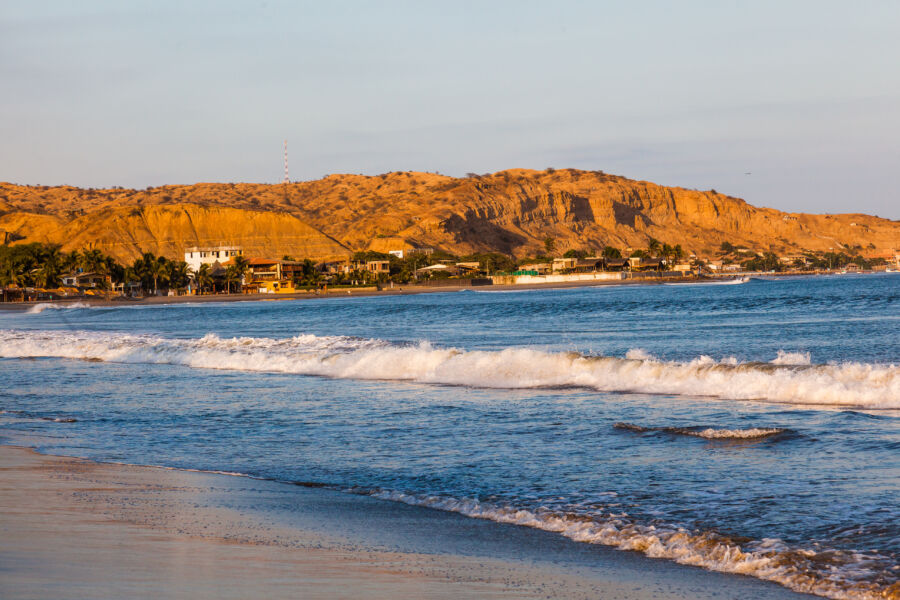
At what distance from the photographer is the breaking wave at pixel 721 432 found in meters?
11.2

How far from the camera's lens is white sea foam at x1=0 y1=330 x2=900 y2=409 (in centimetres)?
1468

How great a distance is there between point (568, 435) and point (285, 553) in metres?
5.85

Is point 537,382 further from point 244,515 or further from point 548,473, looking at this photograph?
point 244,515

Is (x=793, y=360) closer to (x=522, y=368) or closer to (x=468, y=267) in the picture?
(x=522, y=368)

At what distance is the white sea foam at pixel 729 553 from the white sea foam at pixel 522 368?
765 cm

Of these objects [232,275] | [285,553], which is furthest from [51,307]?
[285,553]

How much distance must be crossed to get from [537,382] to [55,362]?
661 inches

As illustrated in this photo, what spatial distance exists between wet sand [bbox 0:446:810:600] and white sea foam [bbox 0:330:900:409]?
8481 millimetres

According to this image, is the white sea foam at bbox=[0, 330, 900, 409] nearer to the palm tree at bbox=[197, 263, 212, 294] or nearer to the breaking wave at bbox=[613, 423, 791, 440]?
the breaking wave at bbox=[613, 423, 791, 440]

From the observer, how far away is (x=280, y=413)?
15.0 meters

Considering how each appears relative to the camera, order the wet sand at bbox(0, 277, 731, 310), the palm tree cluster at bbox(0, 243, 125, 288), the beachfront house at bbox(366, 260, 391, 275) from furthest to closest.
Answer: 1. the beachfront house at bbox(366, 260, 391, 275)
2. the palm tree cluster at bbox(0, 243, 125, 288)
3. the wet sand at bbox(0, 277, 731, 310)

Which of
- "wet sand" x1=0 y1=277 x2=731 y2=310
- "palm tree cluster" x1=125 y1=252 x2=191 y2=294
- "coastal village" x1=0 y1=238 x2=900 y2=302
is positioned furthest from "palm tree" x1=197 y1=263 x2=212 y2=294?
"wet sand" x1=0 y1=277 x2=731 y2=310

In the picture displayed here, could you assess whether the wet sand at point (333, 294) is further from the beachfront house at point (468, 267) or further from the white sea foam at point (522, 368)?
the white sea foam at point (522, 368)

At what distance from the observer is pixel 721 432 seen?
1149 centimetres
